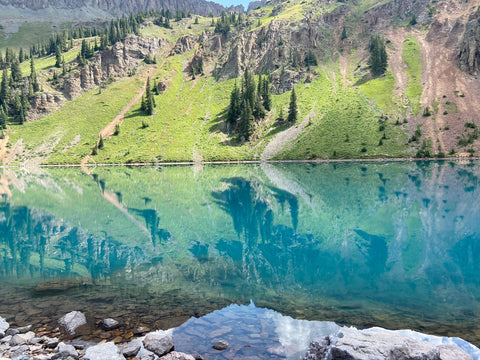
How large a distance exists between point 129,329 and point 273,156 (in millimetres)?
93009

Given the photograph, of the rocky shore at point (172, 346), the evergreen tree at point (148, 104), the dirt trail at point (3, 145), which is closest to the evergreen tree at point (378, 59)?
the evergreen tree at point (148, 104)

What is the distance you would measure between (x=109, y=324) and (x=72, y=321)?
1.61 metres

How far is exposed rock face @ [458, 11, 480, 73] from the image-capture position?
115m

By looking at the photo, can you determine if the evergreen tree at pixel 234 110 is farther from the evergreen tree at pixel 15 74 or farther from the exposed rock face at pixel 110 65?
the evergreen tree at pixel 15 74

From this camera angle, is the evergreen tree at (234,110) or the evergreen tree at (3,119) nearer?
the evergreen tree at (234,110)

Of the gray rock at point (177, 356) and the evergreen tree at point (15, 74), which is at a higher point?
the evergreen tree at point (15, 74)

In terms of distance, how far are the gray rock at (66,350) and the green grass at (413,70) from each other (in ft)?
377

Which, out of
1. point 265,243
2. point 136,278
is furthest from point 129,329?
point 265,243

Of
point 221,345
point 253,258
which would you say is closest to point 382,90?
point 253,258

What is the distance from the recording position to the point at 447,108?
100m

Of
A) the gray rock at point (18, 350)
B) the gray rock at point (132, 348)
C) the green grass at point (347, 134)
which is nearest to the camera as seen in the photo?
the gray rock at point (18, 350)

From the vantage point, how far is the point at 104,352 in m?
10.5

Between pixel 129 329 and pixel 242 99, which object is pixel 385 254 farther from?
pixel 242 99

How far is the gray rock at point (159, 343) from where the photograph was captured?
10.8 meters
